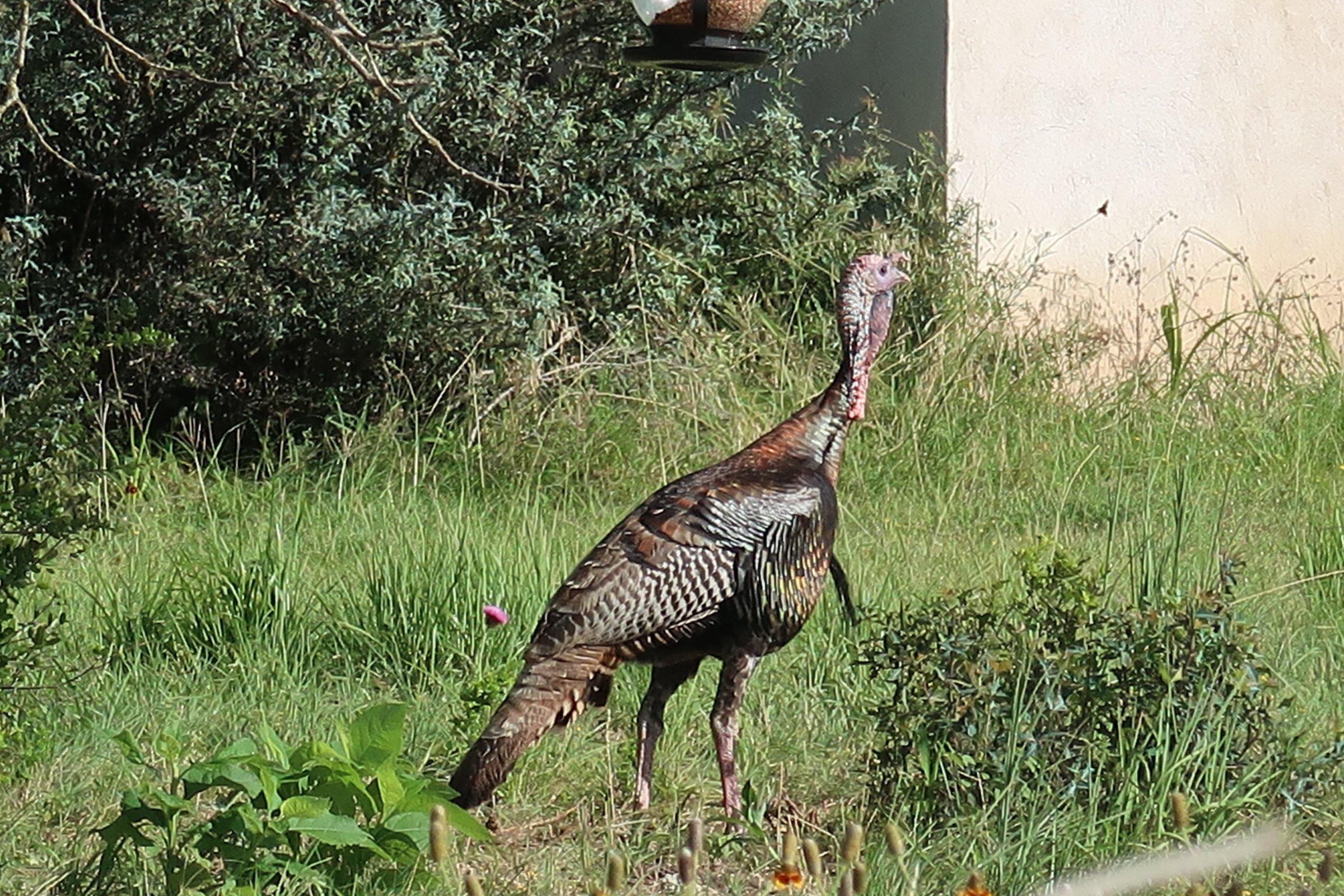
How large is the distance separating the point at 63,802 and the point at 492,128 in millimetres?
4940

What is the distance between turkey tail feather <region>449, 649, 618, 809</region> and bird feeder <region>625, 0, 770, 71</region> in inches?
61.1

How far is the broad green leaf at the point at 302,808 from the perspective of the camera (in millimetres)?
3508

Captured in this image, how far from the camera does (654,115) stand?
9219mm

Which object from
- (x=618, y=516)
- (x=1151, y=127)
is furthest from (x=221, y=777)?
(x=1151, y=127)

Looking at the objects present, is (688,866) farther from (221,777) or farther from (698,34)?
(698,34)

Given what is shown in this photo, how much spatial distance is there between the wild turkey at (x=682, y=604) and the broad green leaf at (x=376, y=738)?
388 millimetres

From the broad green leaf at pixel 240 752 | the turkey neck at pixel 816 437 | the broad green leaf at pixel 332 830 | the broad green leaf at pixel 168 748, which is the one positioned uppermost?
the turkey neck at pixel 816 437

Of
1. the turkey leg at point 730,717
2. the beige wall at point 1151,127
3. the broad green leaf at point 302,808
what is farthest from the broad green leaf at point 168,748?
the beige wall at point 1151,127

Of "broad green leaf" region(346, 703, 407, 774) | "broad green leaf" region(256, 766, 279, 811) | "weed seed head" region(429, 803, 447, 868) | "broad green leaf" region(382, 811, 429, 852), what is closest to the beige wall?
"broad green leaf" region(346, 703, 407, 774)

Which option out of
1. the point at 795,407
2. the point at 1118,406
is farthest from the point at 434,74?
the point at 1118,406

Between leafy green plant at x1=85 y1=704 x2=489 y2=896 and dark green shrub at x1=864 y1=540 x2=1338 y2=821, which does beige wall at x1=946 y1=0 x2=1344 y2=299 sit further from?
leafy green plant at x1=85 y1=704 x2=489 y2=896

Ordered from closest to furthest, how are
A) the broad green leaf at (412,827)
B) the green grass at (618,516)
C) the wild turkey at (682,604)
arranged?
1. the broad green leaf at (412,827)
2. the wild turkey at (682,604)
3. the green grass at (618,516)

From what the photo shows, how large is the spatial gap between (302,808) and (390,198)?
18.8 feet

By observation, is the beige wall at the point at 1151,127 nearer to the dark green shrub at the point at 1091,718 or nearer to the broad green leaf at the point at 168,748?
the dark green shrub at the point at 1091,718
